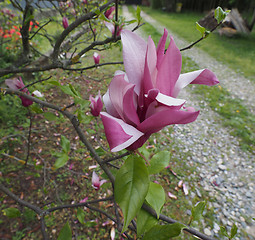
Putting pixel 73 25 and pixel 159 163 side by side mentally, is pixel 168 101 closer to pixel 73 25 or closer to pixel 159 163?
pixel 159 163

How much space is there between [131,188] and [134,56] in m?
0.25

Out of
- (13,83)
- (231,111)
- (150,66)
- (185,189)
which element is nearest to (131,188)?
(150,66)

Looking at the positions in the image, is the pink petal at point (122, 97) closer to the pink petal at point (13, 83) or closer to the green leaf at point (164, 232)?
the green leaf at point (164, 232)

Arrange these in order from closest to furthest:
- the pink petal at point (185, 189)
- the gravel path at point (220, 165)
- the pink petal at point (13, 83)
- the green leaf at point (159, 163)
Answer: the green leaf at point (159, 163)
the pink petal at point (13, 83)
the gravel path at point (220, 165)
the pink petal at point (185, 189)

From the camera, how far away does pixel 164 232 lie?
1.46ft

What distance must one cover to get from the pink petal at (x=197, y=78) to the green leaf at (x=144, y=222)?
0.32 metres

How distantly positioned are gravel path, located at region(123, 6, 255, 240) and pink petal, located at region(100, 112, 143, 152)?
1143mm

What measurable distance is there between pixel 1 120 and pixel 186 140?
226 cm

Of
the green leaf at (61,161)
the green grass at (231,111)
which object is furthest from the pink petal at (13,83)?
the green grass at (231,111)

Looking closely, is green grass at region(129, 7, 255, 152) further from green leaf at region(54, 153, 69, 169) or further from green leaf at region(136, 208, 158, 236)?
green leaf at region(136, 208, 158, 236)

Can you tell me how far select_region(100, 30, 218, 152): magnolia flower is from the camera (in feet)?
1.05

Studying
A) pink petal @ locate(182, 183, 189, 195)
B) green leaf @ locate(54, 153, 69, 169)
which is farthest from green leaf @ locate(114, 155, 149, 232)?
pink petal @ locate(182, 183, 189, 195)

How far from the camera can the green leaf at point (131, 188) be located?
349mm

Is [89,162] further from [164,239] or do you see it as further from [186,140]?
[164,239]
